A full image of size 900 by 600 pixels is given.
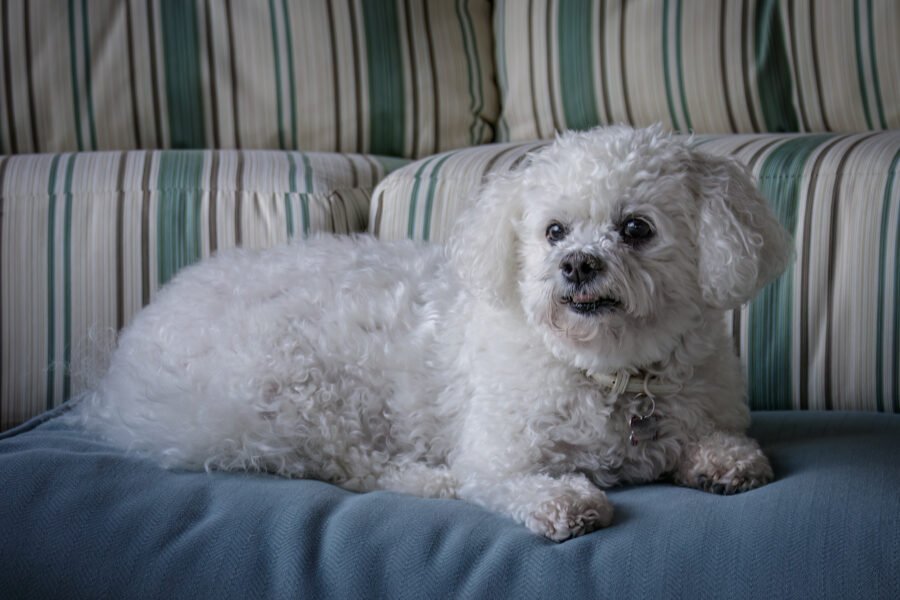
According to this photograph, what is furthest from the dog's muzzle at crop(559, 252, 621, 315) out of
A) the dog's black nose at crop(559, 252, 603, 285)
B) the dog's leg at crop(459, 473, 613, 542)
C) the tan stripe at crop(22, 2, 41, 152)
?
the tan stripe at crop(22, 2, 41, 152)

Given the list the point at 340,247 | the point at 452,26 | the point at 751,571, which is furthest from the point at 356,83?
the point at 751,571

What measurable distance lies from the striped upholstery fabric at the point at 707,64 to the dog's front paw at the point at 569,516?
49.5 inches

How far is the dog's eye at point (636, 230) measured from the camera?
4.63 feet

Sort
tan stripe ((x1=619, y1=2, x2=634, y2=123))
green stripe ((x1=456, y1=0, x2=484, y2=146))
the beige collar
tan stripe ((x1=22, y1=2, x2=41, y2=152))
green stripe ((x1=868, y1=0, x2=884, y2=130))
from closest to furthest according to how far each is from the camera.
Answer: the beige collar < green stripe ((x1=868, y1=0, x2=884, y2=130)) < tan stripe ((x1=619, y1=2, x2=634, y2=123)) < tan stripe ((x1=22, y1=2, x2=41, y2=152)) < green stripe ((x1=456, y1=0, x2=484, y2=146))

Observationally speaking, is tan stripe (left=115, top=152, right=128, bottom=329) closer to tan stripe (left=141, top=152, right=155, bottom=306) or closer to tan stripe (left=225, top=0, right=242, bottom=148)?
tan stripe (left=141, top=152, right=155, bottom=306)

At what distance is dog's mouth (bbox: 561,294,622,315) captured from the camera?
4.48 feet

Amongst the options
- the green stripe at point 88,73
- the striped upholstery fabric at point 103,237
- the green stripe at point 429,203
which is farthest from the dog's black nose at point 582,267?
the green stripe at point 88,73

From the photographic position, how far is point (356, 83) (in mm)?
2504

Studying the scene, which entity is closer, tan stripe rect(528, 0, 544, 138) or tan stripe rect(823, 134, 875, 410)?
tan stripe rect(823, 134, 875, 410)

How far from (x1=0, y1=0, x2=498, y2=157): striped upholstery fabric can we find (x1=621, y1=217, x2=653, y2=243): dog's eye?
124cm

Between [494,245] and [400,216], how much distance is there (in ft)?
2.41

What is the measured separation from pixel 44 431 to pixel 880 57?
6.32 feet

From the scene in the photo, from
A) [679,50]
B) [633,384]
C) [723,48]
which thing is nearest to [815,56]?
[723,48]

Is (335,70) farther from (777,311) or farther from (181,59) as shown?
(777,311)
